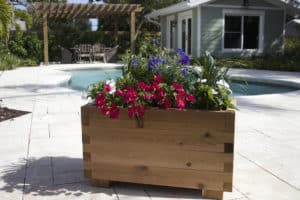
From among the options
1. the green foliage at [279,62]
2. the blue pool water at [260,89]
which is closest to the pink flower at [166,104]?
the blue pool water at [260,89]

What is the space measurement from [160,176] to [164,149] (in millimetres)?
231

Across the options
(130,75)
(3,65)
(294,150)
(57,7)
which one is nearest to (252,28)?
(57,7)

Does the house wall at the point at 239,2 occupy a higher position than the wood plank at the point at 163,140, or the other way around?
the house wall at the point at 239,2

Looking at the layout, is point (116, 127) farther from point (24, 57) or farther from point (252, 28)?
point (24, 57)

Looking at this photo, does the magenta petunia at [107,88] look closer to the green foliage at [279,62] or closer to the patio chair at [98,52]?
the green foliage at [279,62]

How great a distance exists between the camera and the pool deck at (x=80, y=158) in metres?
2.80

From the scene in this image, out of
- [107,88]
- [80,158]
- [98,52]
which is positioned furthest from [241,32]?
[107,88]

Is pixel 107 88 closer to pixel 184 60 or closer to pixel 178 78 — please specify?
pixel 178 78

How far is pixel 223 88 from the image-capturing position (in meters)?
2.74

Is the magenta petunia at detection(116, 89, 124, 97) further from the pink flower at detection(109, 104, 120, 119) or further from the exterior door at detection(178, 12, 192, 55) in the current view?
the exterior door at detection(178, 12, 192, 55)

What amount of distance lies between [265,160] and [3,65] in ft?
43.8

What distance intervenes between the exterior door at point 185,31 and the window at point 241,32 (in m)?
1.71

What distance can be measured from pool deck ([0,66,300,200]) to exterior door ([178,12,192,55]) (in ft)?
35.1

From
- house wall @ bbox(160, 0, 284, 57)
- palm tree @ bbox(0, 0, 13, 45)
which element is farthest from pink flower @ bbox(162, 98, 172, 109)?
house wall @ bbox(160, 0, 284, 57)
